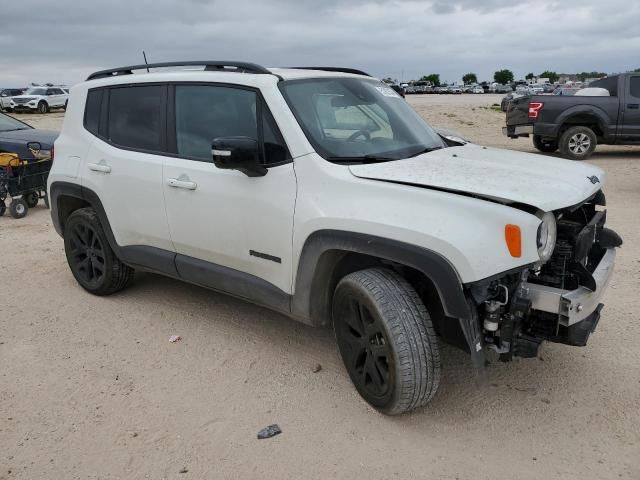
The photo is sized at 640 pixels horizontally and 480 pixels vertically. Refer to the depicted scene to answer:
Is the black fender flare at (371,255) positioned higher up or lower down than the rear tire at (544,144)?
higher up

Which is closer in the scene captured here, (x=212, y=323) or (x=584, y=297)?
(x=584, y=297)

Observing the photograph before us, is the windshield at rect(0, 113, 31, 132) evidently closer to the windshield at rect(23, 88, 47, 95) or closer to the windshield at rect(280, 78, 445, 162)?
the windshield at rect(280, 78, 445, 162)

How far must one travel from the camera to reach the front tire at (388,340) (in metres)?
3.10

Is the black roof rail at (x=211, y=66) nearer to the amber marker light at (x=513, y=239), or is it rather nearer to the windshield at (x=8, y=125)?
the amber marker light at (x=513, y=239)

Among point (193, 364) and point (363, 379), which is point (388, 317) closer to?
point (363, 379)

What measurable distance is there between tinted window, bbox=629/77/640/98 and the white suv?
34.3 feet

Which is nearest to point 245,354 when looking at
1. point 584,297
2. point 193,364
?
point 193,364

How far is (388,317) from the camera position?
3119 mm

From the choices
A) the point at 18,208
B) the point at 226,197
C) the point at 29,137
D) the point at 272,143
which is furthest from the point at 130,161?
the point at 29,137

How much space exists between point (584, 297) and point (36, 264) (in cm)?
551

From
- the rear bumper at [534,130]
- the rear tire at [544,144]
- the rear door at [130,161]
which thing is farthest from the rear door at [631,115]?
the rear door at [130,161]

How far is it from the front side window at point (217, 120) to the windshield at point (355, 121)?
212 mm

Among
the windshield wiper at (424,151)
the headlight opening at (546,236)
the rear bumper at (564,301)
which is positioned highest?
the windshield wiper at (424,151)

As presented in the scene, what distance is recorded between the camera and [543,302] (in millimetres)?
3010
